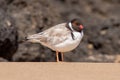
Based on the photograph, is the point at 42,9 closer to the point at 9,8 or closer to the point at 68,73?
the point at 9,8

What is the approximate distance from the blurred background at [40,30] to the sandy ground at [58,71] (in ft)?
6.88

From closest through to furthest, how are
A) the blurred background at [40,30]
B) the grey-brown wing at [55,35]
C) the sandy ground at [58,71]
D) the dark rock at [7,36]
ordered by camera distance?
the sandy ground at [58,71] → the grey-brown wing at [55,35] → the dark rock at [7,36] → the blurred background at [40,30]

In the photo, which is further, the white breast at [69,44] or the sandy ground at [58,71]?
the white breast at [69,44]

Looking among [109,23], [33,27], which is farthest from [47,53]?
[109,23]

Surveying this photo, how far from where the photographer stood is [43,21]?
37.3 feet

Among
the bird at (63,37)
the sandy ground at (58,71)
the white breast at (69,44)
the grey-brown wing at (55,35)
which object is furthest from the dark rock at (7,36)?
the sandy ground at (58,71)

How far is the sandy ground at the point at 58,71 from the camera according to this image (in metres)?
6.65

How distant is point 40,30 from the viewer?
11.2 metres

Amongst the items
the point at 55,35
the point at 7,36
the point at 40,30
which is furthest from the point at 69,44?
the point at 40,30

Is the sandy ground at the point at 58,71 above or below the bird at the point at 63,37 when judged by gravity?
below

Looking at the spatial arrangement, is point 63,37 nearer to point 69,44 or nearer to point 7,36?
point 69,44

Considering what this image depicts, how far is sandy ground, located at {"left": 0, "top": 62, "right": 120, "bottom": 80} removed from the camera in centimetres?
665

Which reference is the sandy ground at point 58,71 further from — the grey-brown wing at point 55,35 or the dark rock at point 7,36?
the dark rock at point 7,36

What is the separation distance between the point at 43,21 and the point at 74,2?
20.8 ft
